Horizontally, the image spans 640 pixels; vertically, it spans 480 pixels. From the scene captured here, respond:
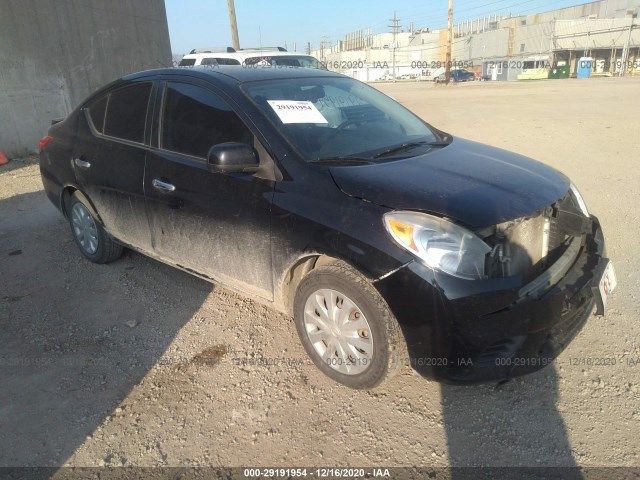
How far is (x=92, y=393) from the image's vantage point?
8.91 ft

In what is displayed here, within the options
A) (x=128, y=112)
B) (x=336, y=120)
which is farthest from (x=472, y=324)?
(x=128, y=112)

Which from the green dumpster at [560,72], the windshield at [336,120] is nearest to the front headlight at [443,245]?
the windshield at [336,120]

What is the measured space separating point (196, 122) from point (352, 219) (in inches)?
55.6

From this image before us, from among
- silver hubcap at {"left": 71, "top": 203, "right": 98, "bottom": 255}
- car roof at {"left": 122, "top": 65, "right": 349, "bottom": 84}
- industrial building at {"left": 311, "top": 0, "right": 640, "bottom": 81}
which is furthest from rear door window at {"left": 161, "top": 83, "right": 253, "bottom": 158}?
industrial building at {"left": 311, "top": 0, "right": 640, "bottom": 81}

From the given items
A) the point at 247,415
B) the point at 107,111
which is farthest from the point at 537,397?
the point at 107,111

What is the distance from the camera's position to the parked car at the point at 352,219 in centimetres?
225

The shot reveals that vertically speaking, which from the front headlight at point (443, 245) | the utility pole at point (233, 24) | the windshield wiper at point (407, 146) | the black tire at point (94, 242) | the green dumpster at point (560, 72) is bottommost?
the green dumpster at point (560, 72)

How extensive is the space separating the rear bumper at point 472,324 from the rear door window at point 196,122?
4.46 ft

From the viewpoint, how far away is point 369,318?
2.40m

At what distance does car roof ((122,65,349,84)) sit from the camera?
10.4ft

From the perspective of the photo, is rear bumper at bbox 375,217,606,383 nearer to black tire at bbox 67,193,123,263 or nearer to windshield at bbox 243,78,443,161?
windshield at bbox 243,78,443,161

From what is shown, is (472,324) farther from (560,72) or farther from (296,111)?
(560,72)

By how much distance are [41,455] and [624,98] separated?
22216 mm

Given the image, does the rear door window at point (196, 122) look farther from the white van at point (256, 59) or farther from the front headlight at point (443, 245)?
the white van at point (256, 59)
